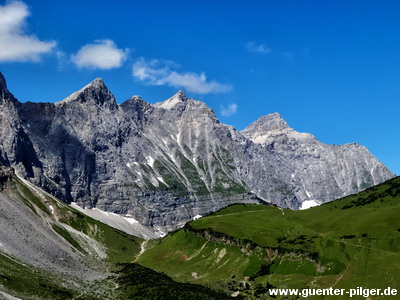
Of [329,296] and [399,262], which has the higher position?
[399,262]

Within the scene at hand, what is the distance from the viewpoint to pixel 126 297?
19300cm

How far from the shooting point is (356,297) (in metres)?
166

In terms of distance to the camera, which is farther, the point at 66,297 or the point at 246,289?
the point at 246,289

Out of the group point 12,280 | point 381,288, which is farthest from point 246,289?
point 12,280

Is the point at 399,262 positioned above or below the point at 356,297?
above

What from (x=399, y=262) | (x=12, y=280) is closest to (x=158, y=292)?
(x=12, y=280)

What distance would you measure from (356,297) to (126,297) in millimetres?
84476

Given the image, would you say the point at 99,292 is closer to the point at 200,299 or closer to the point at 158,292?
the point at 158,292

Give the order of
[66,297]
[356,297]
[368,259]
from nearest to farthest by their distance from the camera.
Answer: [356,297] → [66,297] → [368,259]

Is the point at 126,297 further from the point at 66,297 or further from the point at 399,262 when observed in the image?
the point at 399,262

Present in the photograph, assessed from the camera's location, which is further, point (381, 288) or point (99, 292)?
point (99, 292)

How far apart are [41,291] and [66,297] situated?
29.1 feet

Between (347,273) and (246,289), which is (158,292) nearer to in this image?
(246,289)

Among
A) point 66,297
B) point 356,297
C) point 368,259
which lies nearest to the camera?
point 356,297
